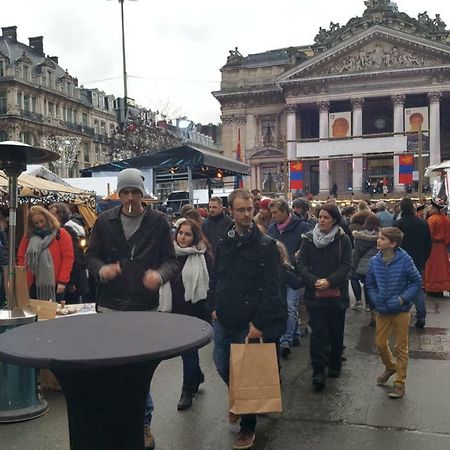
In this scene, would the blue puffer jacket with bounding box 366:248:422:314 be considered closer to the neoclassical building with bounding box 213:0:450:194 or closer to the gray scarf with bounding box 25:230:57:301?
the gray scarf with bounding box 25:230:57:301

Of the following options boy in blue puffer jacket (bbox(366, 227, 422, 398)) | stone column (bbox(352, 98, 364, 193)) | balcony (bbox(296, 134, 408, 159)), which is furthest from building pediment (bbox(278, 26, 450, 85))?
boy in blue puffer jacket (bbox(366, 227, 422, 398))

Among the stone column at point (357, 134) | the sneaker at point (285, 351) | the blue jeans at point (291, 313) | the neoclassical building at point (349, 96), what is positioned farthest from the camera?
the stone column at point (357, 134)

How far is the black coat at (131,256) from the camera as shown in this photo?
13.5 ft

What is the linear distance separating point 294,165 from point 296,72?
2276 centimetres

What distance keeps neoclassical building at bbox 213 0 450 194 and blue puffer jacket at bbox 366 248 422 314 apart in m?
42.6

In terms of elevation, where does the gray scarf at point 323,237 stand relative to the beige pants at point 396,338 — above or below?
above

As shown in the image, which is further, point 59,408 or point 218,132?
point 218,132

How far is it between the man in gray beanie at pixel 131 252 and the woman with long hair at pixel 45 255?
2788 millimetres

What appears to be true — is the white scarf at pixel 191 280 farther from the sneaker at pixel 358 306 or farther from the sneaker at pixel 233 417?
the sneaker at pixel 358 306

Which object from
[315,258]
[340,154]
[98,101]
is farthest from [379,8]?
[315,258]

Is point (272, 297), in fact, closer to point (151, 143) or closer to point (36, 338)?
point (36, 338)

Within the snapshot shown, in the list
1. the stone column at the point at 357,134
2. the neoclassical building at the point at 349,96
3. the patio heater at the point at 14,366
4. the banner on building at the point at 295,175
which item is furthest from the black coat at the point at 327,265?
the stone column at the point at 357,134

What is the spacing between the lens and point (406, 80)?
51938 millimetres

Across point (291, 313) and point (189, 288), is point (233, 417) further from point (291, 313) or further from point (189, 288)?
point (291, 313)
